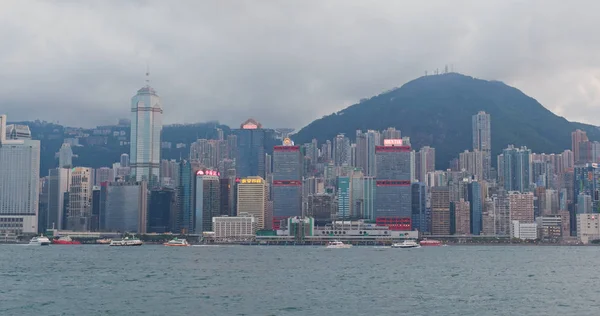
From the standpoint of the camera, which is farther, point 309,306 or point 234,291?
point 234,291

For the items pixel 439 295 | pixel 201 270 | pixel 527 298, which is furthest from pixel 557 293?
pixel 201 270

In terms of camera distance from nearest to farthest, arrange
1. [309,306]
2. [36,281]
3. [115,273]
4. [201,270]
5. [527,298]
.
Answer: [309,306], [527,298], [36,281], [115,273], [201,270]

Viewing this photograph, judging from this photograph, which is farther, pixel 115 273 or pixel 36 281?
pixel 115 273

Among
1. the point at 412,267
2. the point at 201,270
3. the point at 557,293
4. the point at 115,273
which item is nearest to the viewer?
the point at 557,293

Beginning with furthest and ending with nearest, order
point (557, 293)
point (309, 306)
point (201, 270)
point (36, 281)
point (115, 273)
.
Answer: point (201, 270) < point (115, 273) < point (36, 281) < point (557, 293) < point (309, 306)

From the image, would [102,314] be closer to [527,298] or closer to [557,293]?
[527,298]

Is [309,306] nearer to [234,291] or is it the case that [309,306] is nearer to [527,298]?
[234,291]

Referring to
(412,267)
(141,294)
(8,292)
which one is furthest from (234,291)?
(412,267)

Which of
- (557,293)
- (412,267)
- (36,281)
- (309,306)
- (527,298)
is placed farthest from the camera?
(412,267)
